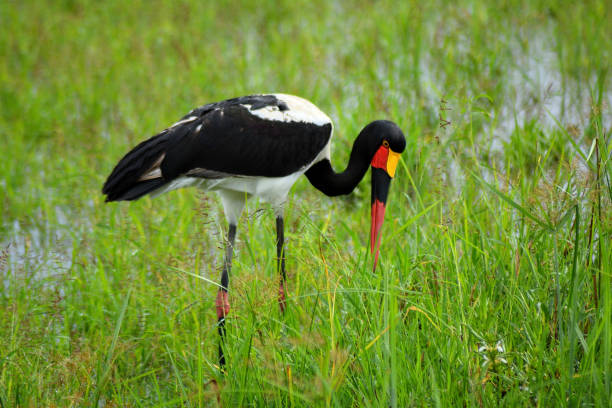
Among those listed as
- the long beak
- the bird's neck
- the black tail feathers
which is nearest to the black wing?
the black tail feathers

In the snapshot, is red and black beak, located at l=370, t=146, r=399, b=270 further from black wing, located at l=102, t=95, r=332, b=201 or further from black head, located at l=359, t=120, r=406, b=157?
black wing, located at l=102, t=95, r=332, b=201

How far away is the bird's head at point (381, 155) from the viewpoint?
10.3 ft

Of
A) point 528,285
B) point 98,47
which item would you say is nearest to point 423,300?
point 528,285

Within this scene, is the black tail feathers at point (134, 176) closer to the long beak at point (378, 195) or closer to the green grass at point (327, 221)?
the green grass at point (327, 221)

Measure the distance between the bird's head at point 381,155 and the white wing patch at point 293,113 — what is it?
24cm

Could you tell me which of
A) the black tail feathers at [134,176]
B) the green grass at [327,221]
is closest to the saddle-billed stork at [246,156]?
the black tail feathers at [134,176]

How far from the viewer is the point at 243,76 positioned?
18.2 ft

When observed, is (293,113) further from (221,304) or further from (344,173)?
(221,304)

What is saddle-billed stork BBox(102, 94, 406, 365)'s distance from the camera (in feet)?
9.41

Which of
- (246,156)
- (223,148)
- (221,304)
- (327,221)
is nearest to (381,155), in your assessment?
(327,221)

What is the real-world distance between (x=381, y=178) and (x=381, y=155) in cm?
11

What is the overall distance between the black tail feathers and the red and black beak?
3.14 feet

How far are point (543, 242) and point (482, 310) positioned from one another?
1.22ft

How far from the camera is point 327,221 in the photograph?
10.3 feet
